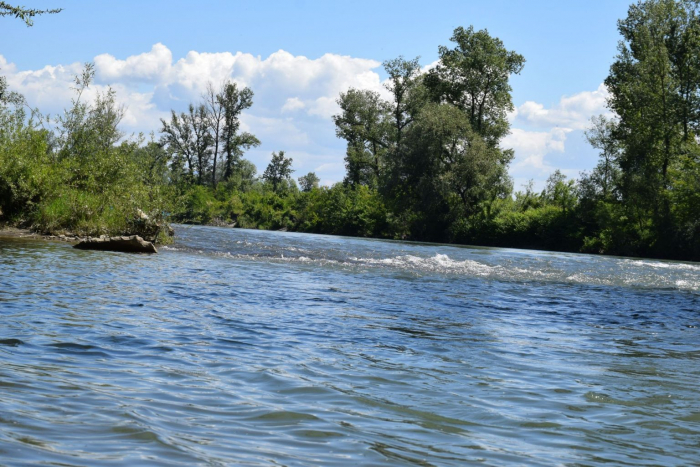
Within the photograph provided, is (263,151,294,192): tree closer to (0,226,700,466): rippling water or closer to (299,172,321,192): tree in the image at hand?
(299,172,321,192): tree

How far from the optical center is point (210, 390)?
513 cm

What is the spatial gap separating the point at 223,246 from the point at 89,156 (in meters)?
6.67

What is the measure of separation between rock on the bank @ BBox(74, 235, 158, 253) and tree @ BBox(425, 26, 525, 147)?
4121 cm

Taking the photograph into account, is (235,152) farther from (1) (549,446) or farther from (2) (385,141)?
(1) (549,446)

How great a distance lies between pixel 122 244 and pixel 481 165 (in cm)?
3628

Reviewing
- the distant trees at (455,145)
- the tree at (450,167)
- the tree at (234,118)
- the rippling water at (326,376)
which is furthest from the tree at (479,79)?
the rippling water at (326,376)

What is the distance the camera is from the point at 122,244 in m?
20.4

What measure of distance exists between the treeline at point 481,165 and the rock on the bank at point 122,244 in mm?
3626

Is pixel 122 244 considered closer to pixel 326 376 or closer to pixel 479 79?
pixel 326 376

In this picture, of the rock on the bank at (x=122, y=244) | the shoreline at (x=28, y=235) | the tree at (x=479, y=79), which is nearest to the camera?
the rock on the bank at (x=122, y=244)

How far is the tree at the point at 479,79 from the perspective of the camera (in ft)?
186

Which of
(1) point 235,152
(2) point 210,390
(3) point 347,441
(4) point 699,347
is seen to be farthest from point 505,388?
(1) point 235,152

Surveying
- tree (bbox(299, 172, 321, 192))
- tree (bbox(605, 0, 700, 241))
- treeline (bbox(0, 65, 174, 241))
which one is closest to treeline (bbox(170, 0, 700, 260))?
tree (bbox(605, 0, 700, 241))

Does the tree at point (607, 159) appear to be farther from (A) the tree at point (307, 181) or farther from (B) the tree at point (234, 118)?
(A) the tree at point (307, 181)
